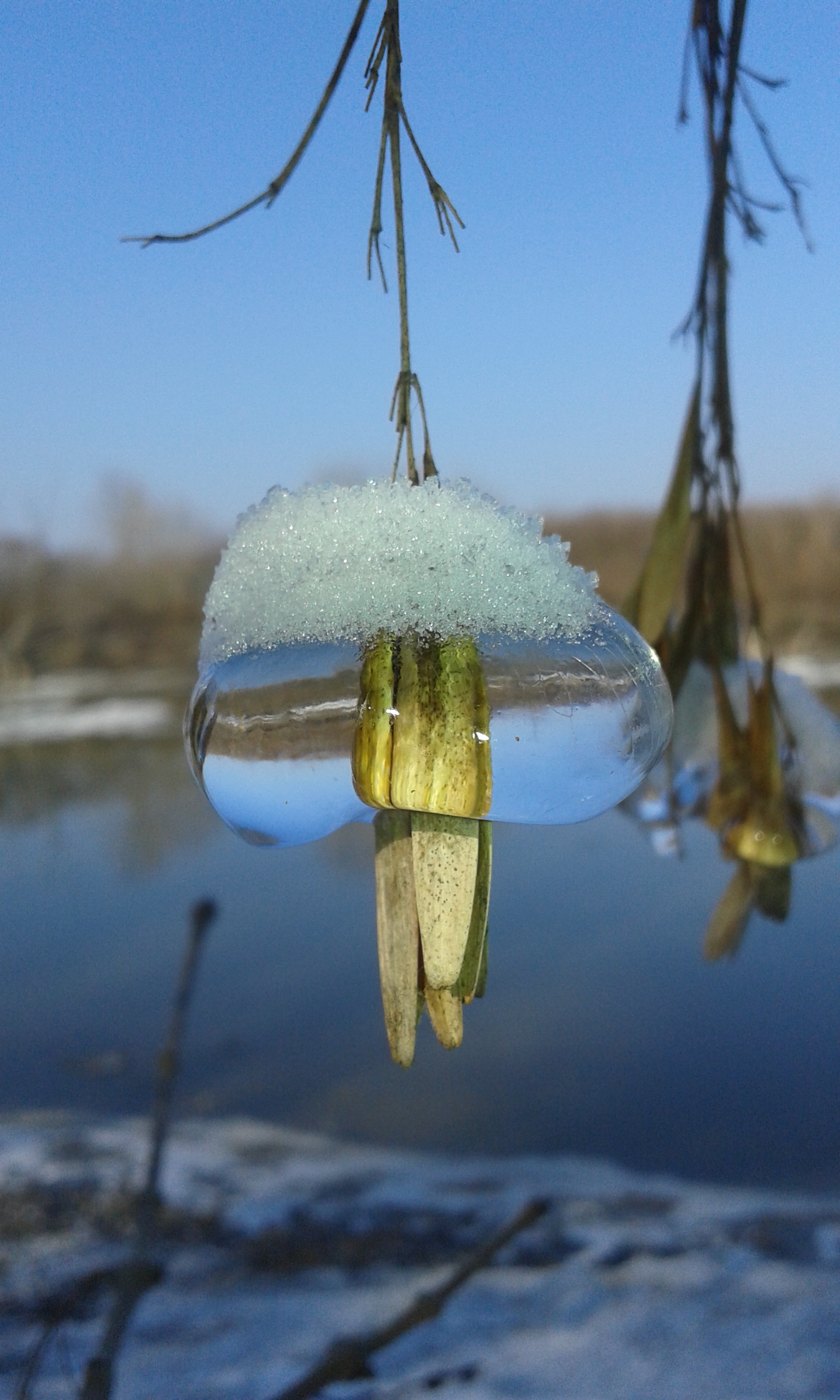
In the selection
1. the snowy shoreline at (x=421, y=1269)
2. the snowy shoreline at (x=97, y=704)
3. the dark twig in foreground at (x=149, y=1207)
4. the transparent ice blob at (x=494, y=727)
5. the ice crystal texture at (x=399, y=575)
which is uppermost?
the ice crystal texture at (x=399, y=575)

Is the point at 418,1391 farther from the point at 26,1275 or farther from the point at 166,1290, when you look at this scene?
the point at 26,1275

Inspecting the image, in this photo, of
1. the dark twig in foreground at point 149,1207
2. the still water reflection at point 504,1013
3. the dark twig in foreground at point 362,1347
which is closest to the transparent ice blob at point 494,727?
the dark twig in foreground at point 149,1207

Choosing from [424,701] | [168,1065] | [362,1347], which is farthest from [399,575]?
→ [362,1347]

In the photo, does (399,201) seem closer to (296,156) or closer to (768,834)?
(296,156)

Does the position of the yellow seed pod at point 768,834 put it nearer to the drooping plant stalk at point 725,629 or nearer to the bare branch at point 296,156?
the drooping plant stalk at point 725,629

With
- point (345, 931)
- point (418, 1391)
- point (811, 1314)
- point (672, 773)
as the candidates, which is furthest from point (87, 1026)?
point (672, 773)
